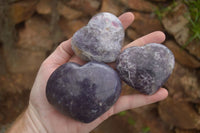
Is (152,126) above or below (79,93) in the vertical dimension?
→ below

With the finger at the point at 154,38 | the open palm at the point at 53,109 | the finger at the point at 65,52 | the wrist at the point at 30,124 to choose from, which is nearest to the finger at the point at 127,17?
the finger at the point at 65,52

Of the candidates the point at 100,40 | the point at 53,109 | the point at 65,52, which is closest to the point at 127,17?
the point at 100,40

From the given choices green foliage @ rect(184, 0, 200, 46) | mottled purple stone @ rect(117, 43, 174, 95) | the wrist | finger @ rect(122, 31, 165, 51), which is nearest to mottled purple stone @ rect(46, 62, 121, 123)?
mottled purple stone @ rect(117, 43, 174, 95)

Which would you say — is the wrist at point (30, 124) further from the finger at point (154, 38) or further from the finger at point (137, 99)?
the finger at point (154, 38)

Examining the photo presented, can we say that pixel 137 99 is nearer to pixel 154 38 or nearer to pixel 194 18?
pixel 154 38

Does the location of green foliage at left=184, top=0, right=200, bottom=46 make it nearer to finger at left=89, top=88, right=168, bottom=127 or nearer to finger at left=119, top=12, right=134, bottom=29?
finger at left=119, top=12, right=134, bottom=29

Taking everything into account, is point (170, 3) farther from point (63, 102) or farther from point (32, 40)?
point (32, 40)

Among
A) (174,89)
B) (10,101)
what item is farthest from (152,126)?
(10,101)
